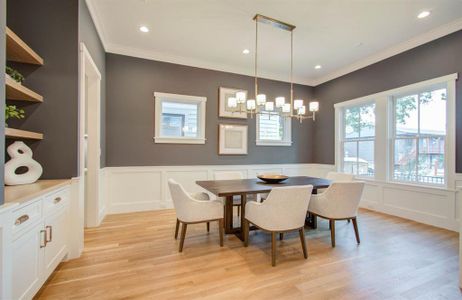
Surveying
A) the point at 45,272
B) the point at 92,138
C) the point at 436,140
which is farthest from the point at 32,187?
the point at 436,140

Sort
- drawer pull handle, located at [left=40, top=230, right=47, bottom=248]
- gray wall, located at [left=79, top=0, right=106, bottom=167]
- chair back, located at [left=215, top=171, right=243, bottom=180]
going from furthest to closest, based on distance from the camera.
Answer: chair back, located at [left=215, top=171, right=243, bottom=180], gray wall, located at [left=79, top=0, right=106, bottom=167], drawer pull handle, located at [left=40, top=230, right=47, bottom=248]

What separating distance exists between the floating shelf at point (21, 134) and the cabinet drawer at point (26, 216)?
61 centimetres

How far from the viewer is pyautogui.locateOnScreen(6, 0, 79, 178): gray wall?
2.22m

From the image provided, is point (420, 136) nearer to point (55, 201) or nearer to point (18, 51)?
point (55, 201)

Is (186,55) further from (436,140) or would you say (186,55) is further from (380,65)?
(436,140)

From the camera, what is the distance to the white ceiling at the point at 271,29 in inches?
112

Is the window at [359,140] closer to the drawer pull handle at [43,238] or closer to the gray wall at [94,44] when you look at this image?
the gray wall at [94,44]

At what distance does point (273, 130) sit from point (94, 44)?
3880 millimetres

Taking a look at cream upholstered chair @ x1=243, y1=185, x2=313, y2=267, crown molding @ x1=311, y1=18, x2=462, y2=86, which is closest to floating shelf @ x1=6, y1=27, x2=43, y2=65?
cream upholstered chair @ x1=243, y1=185, x2=313, y2=267

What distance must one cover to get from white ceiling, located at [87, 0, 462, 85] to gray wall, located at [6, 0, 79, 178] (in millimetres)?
607

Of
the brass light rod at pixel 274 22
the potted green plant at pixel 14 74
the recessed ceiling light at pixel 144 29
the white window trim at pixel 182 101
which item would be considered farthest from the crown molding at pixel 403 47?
the potted green plant at pixel 14 74

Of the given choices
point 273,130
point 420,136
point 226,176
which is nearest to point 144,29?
point 226,176

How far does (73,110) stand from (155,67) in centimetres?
226

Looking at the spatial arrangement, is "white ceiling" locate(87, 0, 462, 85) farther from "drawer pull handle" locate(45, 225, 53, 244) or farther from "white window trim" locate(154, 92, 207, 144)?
"drawer pull handle" locate(45, 225, 53, 244)
